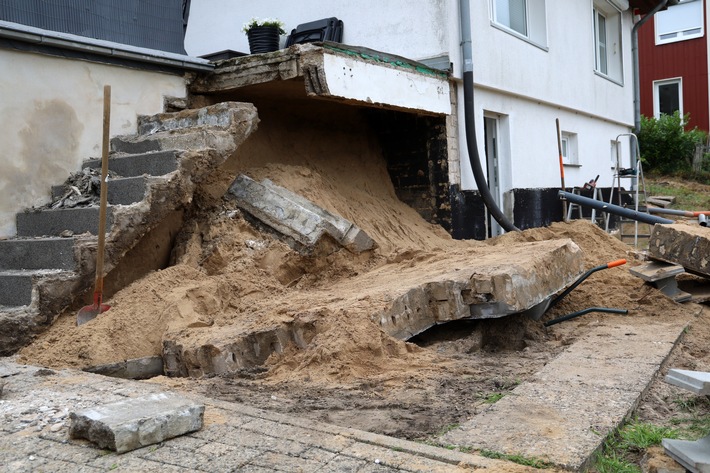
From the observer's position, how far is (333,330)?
16.1 ft

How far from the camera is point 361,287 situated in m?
5.94

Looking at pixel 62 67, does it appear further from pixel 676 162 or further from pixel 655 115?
pixel 655 115

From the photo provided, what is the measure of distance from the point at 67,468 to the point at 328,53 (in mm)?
5231

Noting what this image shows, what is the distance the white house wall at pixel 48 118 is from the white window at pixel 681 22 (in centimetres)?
Result: 2058

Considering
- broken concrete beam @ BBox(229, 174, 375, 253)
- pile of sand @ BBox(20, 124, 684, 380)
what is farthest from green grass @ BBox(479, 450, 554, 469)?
broken concrete beam @ BBox(229, 174, 375, 253)

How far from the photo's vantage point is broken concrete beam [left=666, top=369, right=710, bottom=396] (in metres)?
2.81

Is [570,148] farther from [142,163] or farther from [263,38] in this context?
[142,163]

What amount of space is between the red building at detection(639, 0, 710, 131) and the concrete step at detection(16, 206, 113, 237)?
851 inches

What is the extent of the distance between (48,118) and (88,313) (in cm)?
210

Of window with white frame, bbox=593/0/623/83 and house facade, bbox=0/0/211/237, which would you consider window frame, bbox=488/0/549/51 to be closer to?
window with white frame, bbox=593/0/623/83

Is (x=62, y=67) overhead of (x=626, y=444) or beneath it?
overhead

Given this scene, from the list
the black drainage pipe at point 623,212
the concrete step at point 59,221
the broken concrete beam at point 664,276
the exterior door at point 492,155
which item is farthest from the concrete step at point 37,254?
A: the exterior door at point 492,155

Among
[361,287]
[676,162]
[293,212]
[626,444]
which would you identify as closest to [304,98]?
[293,212]

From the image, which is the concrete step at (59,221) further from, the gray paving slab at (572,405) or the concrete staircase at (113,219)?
the gray paving slab at (572,405)
